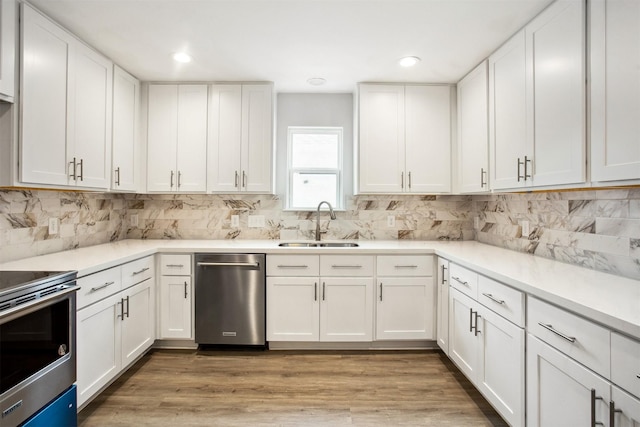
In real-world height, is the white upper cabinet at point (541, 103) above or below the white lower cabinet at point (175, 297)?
above

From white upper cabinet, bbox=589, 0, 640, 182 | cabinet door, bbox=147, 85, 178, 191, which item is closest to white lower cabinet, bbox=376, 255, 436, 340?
white upper cabinet, bbox=589, 0, 640, 182

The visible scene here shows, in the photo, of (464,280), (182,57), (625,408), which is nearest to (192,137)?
(182,57)

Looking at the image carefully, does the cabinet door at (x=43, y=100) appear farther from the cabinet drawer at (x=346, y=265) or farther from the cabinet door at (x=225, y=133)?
the cabinet drawer at (x=346, y=265)

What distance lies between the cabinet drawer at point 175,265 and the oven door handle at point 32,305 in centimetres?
102

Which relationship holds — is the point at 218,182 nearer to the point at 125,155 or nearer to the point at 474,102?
the point at 125,155

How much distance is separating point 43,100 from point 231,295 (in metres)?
1.82

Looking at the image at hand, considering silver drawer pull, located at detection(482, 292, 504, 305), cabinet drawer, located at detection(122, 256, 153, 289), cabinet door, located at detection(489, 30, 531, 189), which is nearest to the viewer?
silver drawer pull, located at detection(482, 292, 504, 305)

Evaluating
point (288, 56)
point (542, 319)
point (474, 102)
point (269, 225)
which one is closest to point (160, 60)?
point (288, 56)

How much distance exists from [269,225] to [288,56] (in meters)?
1.62

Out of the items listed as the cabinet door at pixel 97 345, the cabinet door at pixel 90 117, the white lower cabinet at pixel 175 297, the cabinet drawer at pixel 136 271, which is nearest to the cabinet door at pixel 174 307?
the white lower cabinet at pixel 175 297

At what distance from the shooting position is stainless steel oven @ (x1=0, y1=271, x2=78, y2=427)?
139 centimetres

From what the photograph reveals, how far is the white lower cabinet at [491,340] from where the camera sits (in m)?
1.67

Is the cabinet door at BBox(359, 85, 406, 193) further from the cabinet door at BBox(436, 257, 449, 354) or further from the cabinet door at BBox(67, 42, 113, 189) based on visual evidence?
the cabinet door at BBox(67, 42, 113, 189)

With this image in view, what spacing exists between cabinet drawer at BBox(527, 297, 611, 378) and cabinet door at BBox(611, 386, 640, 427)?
0.20ft
